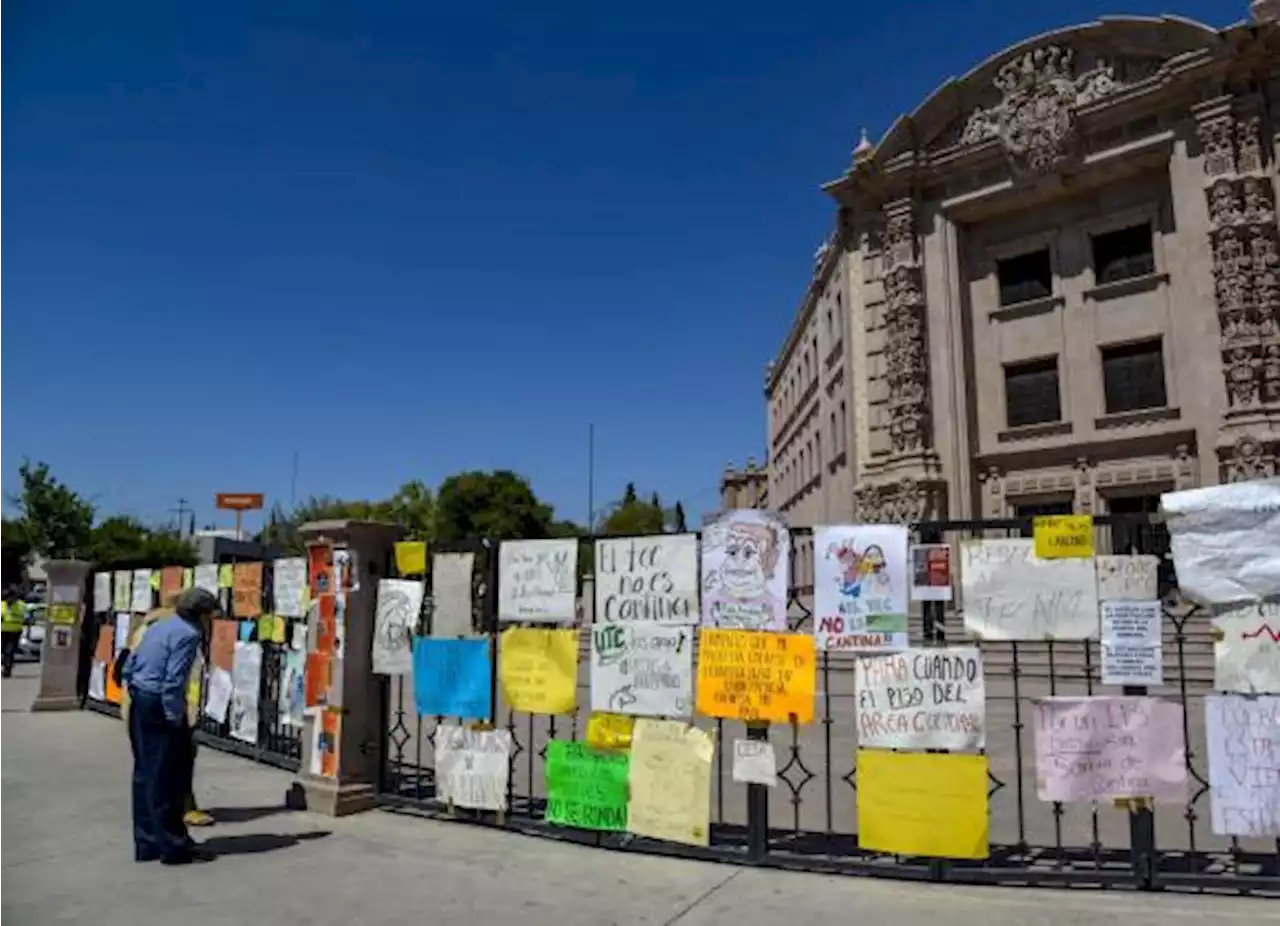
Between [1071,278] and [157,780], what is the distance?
26.3m

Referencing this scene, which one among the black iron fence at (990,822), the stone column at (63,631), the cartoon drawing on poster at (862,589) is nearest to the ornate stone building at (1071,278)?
the black iron fence at (990,822)

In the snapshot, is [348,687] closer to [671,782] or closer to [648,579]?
[648,579]

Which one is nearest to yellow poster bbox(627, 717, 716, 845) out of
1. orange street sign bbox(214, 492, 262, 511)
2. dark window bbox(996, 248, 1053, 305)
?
dark window bbox(996, 248, 1053, 305)

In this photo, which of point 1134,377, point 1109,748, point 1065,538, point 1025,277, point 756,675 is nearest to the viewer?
point 1109,748

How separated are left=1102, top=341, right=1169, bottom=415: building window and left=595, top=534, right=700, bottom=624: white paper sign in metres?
22.0

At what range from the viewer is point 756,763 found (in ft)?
20.1

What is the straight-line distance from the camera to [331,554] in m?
8.34

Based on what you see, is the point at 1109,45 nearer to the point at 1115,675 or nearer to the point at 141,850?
the point at 1115,675

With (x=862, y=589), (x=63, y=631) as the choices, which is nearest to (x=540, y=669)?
(x=862, y=589)

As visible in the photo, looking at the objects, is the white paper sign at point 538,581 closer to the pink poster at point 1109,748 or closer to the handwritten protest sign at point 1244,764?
the pink poster at point 1109,748

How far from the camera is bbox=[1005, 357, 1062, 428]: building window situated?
26406 millimetres

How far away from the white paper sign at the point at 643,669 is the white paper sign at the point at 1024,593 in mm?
1916

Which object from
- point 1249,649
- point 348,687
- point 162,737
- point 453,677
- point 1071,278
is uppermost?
point 1071,278

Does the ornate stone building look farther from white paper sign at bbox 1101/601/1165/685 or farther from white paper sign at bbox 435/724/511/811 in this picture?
white paper sign at bbox 435/724/511/811
